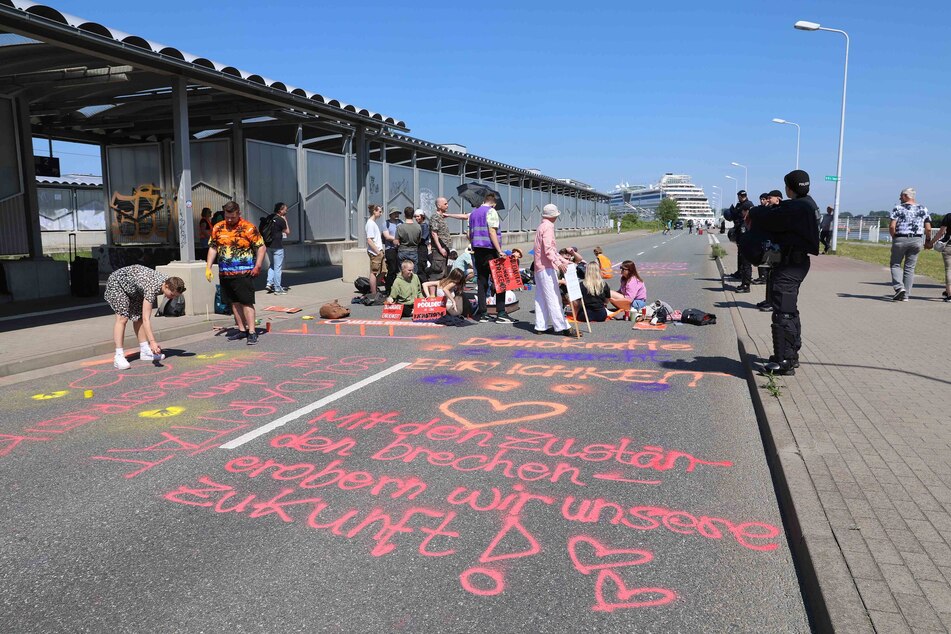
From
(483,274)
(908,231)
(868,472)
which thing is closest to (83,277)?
(483,274)

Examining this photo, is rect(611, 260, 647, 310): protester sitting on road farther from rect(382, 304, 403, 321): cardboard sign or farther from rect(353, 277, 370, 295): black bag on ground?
rect(353, 277, 370, 295): black bag on ground

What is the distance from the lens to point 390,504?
156 inches

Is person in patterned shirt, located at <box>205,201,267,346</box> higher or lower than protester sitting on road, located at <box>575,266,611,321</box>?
higher

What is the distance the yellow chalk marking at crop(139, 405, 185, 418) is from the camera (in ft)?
19.1

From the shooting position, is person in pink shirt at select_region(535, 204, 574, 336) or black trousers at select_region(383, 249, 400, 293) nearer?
person in pink shirt at select_region(535, 204, 574, 336)

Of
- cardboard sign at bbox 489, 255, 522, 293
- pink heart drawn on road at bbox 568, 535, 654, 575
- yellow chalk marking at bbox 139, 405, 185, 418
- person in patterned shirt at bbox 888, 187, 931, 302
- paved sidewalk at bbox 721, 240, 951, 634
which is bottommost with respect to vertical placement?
pink heart drawn on road at bbox 568, 535, 654, 575

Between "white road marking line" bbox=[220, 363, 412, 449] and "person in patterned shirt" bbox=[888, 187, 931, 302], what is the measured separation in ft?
31.1

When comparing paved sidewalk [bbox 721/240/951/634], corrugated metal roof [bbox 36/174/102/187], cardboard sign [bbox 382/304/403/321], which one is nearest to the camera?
paved sidewalk [bbox 721/240/951/634]

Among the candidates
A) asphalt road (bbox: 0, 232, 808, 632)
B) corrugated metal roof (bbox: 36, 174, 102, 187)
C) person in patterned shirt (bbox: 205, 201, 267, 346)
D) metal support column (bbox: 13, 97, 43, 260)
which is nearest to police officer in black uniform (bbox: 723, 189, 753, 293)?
asphalt road (bbox: 0, 232, 808, 632)

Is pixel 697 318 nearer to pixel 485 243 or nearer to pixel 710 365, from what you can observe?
pixel 710 365

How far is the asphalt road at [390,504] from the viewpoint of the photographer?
2.94 m

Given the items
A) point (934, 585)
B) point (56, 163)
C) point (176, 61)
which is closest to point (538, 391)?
point (934, 585)

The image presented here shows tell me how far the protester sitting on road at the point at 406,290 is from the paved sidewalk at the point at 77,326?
1650 mm

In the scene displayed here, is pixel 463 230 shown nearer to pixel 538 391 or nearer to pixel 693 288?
pixel 693 288
